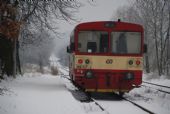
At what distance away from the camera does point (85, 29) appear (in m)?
17.0

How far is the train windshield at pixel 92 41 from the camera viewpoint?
17031mm

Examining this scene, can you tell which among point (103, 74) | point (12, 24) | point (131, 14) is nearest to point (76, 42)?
point (103, 74)

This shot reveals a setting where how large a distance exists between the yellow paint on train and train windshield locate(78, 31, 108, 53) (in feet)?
1.07

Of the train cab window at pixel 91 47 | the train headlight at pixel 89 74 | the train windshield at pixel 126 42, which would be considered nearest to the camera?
the train headlight at pixel 89 74

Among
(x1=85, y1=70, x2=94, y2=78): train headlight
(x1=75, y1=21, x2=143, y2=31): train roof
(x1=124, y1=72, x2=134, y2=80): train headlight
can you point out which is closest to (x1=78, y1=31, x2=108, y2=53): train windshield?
(x1=75, y1=21, x2=143, y2=31): train roof

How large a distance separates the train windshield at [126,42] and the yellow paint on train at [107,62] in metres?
0.30

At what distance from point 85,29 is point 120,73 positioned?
7.19 feet

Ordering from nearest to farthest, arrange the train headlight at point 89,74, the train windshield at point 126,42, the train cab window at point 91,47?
the train headlight at point 89,74
the train cab window at point 91,47
the train windshield at point 126,42

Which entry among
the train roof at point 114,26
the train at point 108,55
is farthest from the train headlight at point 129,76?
the train roof at point 114,26

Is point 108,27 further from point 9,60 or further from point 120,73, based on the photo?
point 9,60

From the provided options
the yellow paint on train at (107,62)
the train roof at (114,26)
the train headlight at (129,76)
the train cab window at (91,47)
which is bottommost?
the train headlight at (129,76)

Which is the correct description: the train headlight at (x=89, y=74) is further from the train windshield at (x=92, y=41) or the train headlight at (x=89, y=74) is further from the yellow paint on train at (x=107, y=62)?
the train windshield at (x=92, y=41)

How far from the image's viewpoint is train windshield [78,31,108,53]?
17031 mm

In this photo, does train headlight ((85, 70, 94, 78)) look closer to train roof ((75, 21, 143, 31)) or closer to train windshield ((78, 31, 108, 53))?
train windshield ((78, 31, 108, 53))
